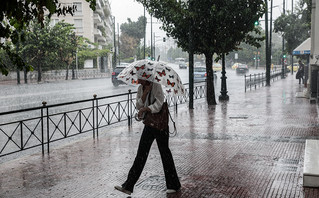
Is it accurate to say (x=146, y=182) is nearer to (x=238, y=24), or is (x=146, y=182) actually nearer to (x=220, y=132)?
(x=220, y=132)

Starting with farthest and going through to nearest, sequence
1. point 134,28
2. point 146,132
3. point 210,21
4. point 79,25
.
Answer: point 134,28
point 79,25
point 210,21
point 146,132

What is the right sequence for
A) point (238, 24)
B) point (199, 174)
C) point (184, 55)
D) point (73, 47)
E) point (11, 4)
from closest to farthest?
1. point (11, 4)
2. point (199, 174)
3. point (238, 24)
4. point (73, 47)
5. point (184, 55)

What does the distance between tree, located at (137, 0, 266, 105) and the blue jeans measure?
37.4 ft

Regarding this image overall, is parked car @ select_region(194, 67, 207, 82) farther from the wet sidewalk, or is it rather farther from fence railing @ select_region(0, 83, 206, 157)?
the wet sidewalk

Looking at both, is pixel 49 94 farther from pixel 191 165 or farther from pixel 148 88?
pixel 148 88

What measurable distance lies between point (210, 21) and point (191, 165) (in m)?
10.8

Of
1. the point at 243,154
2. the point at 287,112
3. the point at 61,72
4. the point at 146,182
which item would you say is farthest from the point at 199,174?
the point at 61,72

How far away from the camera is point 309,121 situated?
12.6 meters

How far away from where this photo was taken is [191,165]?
7.34m

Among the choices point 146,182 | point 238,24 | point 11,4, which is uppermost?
point 238,24

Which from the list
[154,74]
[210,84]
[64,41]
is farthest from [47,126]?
[64,41]

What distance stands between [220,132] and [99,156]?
391 cm

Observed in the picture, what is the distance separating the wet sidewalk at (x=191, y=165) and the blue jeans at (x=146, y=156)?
0.24 metres

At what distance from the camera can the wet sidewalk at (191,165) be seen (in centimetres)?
589
